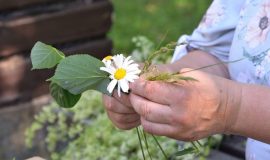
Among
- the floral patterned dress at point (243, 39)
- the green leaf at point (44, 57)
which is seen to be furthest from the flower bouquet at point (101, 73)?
the floral patterned dress at point (243, 39)

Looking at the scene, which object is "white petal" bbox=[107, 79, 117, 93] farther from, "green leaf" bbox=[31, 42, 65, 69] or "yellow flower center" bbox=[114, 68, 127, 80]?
"green leaf" bbox=[31, 42, 65, 69]

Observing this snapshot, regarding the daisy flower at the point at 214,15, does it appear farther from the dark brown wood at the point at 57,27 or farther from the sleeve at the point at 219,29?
the dark brown wood at the point at 57,27

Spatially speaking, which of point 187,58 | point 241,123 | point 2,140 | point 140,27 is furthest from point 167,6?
point 241,123

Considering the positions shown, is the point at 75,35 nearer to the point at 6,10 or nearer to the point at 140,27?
the point at 6,10

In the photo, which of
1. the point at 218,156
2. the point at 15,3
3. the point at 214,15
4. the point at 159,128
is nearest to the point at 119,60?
the point at 159,128

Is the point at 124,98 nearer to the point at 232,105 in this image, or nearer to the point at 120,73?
the point at 120,73
